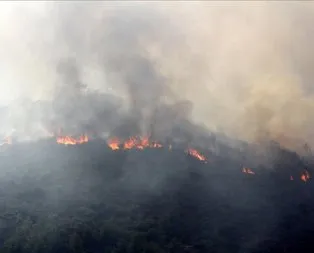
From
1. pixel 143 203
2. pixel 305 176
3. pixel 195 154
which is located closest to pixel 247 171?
pixel 195 154

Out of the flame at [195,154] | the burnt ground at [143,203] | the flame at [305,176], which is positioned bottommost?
the burnt ground at [143,203]

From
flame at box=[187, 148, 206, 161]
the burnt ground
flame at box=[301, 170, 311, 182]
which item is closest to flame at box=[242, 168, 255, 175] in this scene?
the burnt ground

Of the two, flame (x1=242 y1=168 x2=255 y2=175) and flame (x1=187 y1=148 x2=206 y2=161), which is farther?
flame (x1=187 y1=148 x2=206 y2=161)

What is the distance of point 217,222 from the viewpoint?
251 feet

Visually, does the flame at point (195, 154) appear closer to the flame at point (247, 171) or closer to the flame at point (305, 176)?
the flame at point (247, 171)

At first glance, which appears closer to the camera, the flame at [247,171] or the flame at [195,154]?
the flame at [247,171]

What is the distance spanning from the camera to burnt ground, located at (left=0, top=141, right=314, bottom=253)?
66562 mm

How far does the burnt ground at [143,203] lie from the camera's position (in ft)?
218

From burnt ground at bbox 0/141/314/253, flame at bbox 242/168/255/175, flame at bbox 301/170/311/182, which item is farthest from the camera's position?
flame at bbox 242/168/255/175

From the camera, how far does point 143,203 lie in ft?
271

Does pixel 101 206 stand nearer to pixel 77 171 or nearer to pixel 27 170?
pixel 77 171

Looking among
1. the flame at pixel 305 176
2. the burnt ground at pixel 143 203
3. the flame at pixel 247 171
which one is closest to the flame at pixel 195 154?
the burnt ground at pixel 143 203

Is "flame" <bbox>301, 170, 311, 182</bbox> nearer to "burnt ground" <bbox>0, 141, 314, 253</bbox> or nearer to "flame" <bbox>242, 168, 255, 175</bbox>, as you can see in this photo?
"burnt ground" <bbox>0, 141, 314, 253</bbox>

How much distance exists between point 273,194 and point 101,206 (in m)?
32.3
